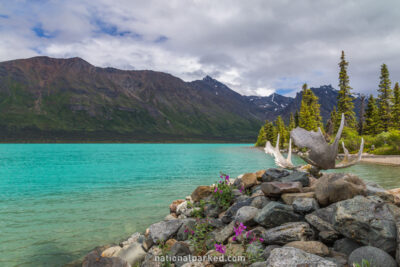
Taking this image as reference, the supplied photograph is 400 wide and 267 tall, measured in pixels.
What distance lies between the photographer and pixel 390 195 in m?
6.10

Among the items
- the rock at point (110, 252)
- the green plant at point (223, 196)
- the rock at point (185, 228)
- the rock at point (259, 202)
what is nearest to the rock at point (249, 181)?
the green plant at point (223, 196)

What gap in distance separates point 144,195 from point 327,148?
1432 centimetres

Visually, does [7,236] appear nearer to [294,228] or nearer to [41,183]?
[294,228]

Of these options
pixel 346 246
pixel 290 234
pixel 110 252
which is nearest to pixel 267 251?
pixel 290 234

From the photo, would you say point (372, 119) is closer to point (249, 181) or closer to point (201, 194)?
point (249, 181)

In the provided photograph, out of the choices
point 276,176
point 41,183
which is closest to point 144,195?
point 276,176

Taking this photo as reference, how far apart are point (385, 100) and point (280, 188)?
219 ft

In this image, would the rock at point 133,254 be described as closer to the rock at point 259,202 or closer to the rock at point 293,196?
the rock at point 259,202

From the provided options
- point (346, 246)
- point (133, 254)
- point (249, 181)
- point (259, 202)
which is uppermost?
point (249, 181)

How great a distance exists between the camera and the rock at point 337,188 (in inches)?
223

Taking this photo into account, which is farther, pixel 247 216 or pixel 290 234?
pixel 247 216

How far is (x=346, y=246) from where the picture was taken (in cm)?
469

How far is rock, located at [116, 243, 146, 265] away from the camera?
7311 millimetres

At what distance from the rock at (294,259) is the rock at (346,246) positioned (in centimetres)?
115
